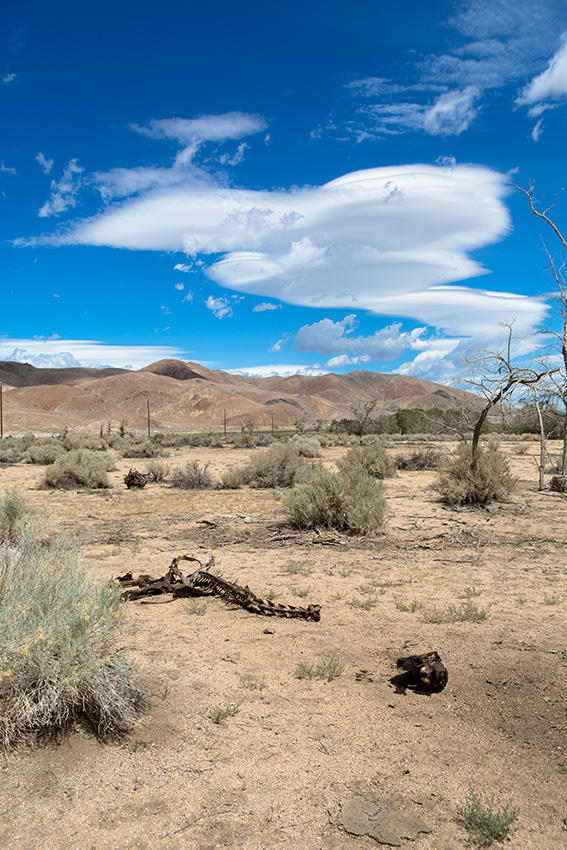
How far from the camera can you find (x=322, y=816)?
283 cm

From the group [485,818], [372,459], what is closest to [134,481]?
[372,459]

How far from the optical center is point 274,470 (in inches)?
664

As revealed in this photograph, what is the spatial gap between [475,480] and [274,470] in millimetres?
6372

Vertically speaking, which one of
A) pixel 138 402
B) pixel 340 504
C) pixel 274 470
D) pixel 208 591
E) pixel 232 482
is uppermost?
pixel 138 402

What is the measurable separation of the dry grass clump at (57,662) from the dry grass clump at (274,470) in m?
12.8

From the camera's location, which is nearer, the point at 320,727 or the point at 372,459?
the point at 320,727

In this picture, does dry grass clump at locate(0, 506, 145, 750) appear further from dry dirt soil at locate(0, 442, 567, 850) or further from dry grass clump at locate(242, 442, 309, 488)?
dry grass clump at locate(242, 442, 309, 488)

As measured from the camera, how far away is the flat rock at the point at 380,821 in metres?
2.70

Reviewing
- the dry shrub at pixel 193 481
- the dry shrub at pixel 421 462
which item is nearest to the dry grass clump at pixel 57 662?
the dry shrub at pixel 193 481

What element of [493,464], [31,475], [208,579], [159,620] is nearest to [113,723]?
[159,620]

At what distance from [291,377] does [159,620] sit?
6897 inches

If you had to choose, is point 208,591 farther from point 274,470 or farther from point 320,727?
point 274,470

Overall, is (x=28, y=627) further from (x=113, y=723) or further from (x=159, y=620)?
(x=159, y=620)

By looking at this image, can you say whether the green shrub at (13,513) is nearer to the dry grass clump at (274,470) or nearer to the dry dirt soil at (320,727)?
the dry dirt soil at (320,727)
